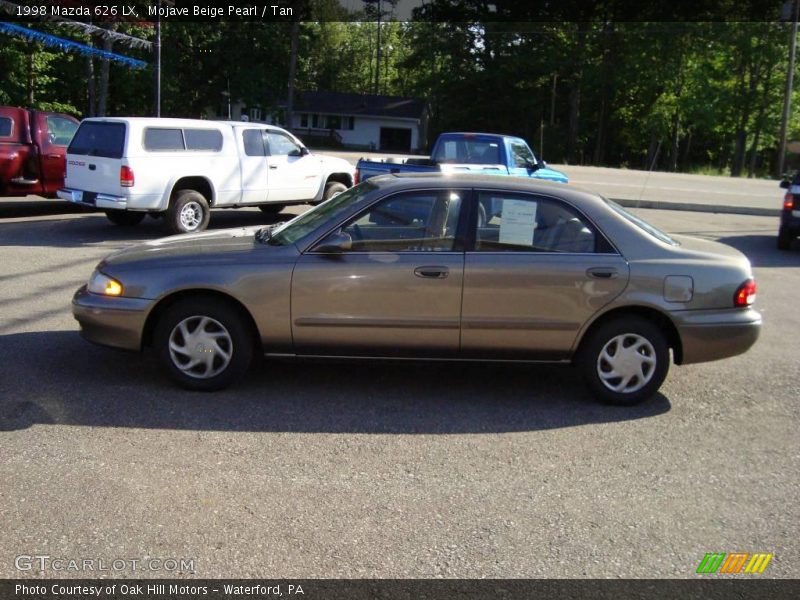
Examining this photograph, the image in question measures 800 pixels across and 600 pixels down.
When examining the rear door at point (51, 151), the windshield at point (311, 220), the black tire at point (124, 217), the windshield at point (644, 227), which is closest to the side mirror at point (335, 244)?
the windshield at point (311, 220)

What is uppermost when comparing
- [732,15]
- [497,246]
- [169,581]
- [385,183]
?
[732,15]

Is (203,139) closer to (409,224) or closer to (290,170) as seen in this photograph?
(290,170)

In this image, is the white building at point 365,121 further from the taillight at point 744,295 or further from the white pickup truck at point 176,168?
the taillight at point 744,295

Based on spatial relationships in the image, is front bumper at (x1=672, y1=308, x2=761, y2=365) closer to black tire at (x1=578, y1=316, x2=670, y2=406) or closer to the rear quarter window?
black tire at (x1=578, y1=316, x2=670, y2=406)

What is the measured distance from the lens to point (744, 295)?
563cm

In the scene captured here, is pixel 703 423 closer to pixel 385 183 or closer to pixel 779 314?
pixel 385 183

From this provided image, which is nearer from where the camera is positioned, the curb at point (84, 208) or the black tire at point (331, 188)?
the black tire at point (331, 188)

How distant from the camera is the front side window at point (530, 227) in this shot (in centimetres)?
558

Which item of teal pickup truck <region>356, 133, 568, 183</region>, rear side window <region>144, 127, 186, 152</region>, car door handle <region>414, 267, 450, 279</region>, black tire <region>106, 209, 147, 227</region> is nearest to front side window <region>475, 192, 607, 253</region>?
car door handle <region>414, 267, 450, 279</region>

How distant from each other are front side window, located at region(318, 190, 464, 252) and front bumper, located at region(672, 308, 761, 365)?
5.50 feet

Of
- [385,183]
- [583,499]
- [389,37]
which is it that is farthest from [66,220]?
[389,37]

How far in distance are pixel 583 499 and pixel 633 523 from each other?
1.04 feet

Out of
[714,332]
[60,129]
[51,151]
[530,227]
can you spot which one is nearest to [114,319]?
[530,227]

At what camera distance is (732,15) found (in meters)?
53.0
